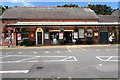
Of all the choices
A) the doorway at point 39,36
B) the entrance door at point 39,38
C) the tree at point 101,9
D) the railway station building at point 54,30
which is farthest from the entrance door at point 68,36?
the tree at point 101,9

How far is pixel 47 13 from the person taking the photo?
22.9 metres

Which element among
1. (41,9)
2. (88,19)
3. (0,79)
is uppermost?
(41,9)

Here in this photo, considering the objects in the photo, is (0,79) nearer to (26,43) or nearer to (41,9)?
(26,43)

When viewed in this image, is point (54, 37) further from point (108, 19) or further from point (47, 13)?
point (108, 19)

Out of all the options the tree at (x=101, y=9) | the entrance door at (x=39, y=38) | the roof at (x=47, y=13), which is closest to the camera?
the entrance door at (x=39, y=38)

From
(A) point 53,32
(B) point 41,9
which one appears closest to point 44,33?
(A) point 53,32

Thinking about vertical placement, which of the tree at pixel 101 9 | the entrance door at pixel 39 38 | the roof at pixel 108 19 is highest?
the tree at pixel 101 9

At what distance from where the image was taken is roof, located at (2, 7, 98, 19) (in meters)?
Result: 21.9

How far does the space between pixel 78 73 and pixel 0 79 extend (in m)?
3.36

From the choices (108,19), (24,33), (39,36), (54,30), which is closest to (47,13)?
(54,30)

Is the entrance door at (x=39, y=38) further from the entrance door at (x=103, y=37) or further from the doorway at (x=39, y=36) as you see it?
the entrance door at (x=103, y=37)

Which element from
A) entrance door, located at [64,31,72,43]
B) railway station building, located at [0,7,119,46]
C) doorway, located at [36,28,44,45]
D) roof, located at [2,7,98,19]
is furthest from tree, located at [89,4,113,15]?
doorway, located at [36,28,44,45]

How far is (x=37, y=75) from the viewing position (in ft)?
20.0

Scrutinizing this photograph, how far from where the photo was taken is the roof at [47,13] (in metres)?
21.9
